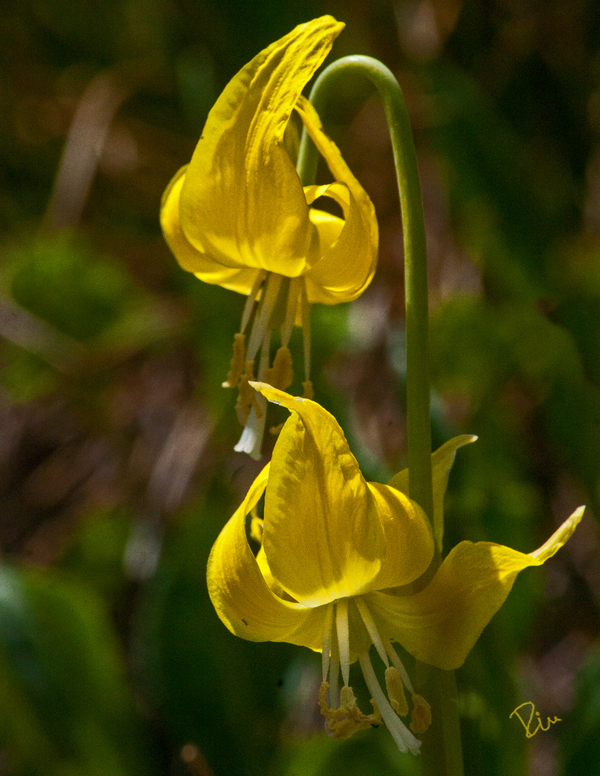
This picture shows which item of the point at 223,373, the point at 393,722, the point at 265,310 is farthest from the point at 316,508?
the point at 223,373

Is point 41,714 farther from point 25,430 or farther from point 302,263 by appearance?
point 25,430

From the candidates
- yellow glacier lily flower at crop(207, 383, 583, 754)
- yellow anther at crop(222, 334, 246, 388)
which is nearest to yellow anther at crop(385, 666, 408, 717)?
yellow glacier lily flower at crop(207, 383, 583, 754)

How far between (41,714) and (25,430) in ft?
6.76

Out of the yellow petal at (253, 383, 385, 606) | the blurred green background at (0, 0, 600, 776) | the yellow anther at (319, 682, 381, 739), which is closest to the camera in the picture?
the yellow petal at (253, 383, 385, 606)

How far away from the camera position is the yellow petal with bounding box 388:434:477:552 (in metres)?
0.99

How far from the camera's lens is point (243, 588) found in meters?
0.94

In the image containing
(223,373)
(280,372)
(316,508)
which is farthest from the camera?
(223,373)

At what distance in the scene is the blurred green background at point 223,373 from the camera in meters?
1.95

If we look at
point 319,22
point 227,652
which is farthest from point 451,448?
point 227,652

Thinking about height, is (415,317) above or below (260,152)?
below

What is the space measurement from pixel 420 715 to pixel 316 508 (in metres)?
0.29

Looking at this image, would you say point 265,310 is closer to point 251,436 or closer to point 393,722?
Answer: point 251,436

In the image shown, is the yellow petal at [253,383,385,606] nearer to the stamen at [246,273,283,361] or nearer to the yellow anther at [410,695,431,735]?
the yellow anther at [410,695,431,735]

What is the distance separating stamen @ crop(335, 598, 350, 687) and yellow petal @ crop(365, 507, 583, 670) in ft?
0.16
